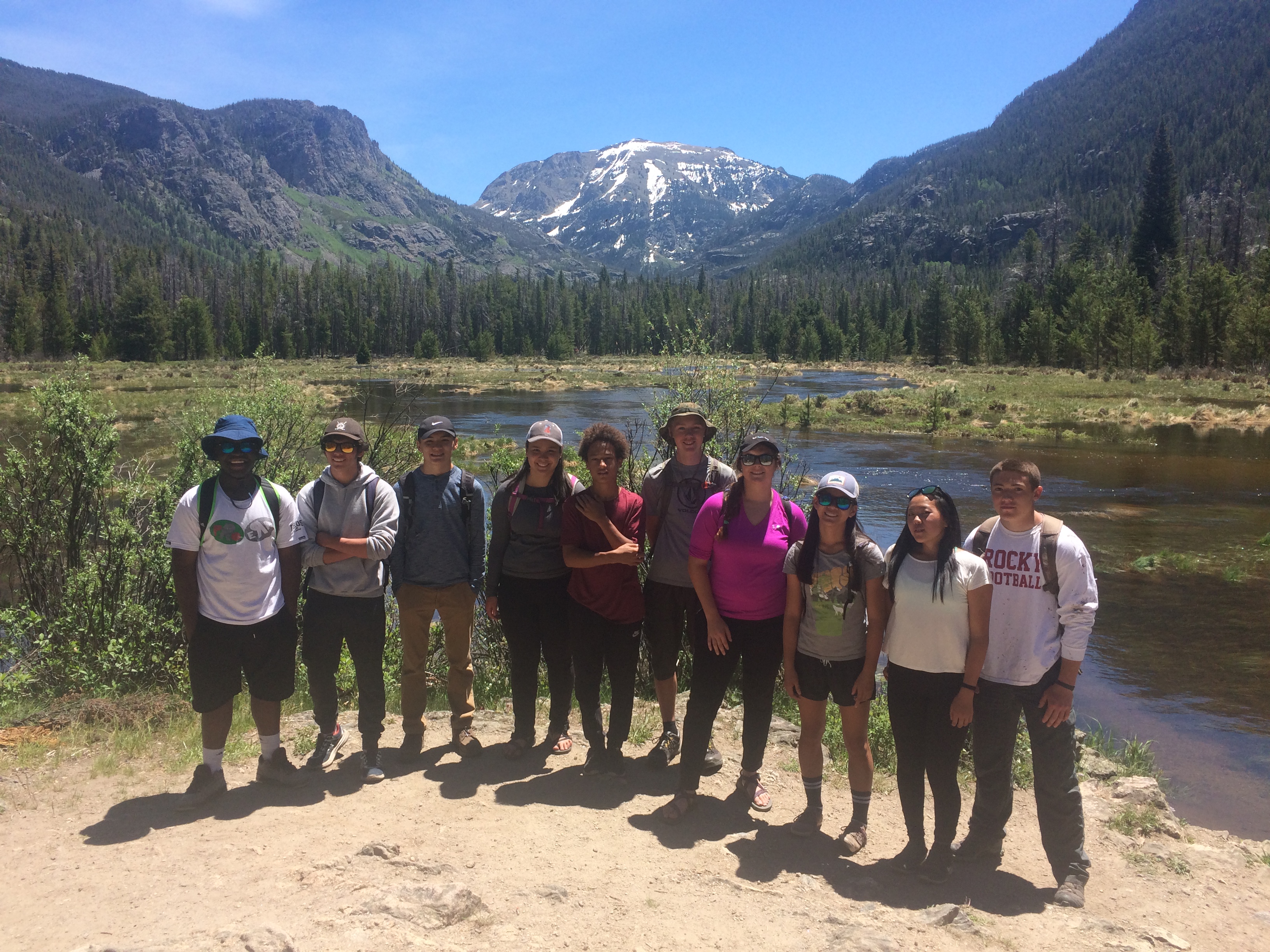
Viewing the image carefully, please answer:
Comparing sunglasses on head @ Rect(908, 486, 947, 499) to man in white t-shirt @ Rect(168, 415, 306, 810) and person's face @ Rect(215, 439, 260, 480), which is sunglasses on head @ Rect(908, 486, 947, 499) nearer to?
man in white t-shirt @ Rect(168, 415, 306, 810)

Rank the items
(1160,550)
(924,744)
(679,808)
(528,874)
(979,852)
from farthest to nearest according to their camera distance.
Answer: (1160,550), (679,808), (979,852), (924,744), (528,874)

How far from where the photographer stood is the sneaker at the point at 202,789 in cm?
448

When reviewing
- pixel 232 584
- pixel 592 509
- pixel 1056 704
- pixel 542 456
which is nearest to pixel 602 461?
pixel 592 509

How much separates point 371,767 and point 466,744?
692 millimetres

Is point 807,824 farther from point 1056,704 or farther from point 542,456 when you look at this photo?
point 542,456

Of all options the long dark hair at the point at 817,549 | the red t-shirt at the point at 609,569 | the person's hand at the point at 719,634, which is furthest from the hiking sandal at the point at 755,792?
the long dark hair at the point at 817,549

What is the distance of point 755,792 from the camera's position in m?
5.03

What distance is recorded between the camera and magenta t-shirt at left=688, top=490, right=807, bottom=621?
4.55 m

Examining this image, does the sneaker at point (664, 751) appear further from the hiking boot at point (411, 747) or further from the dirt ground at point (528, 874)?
the hiking boot at point (411, 747)

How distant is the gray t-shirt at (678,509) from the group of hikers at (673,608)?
0.05 feet

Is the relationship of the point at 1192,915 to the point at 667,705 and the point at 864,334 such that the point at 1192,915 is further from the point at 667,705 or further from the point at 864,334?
the point at 864,334

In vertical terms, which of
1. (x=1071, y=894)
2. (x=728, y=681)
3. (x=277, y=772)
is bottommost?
(x=1071, y=894)

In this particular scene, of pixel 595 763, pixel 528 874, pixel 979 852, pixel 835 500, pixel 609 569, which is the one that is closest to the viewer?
pixel 528 874

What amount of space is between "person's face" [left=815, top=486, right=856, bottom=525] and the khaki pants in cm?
250
